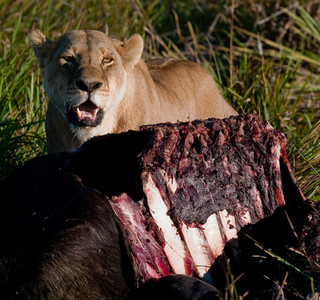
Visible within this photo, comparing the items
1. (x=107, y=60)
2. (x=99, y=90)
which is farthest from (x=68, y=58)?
(x=99, y=90)

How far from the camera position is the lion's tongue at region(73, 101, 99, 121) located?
178 inches

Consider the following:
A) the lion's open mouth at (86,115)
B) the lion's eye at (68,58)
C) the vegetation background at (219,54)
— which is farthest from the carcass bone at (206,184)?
the lion's eye at (68,58)

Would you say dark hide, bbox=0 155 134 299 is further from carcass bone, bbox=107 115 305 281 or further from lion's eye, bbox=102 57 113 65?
lion's eye, bbox=102 57 113 65

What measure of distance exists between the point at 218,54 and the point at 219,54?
0.41 feet

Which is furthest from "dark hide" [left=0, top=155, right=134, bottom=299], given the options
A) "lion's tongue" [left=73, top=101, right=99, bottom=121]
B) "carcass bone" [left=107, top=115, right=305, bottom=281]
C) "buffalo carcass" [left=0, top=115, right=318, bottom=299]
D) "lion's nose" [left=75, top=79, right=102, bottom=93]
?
"lion's tongue" [left=73, top=101, right=99, bottom=121]

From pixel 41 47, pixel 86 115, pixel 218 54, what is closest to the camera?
pixel 86 115

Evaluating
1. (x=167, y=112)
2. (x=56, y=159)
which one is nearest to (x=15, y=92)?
(x=167, y=112)

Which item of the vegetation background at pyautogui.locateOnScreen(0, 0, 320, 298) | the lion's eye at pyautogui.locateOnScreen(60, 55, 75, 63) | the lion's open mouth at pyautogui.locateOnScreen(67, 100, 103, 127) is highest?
→ the lion's eye at pyautogui.locateOnScreen(60, 55, 75, 63)

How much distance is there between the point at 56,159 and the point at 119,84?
6.18 feet

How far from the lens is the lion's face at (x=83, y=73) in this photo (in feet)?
14.5

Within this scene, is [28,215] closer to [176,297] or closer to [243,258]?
[176,297]

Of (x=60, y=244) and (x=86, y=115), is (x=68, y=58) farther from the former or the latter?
(x=60, y=244)

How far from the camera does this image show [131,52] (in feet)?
16.5

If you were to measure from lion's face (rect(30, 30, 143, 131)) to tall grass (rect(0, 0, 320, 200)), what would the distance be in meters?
0.45
